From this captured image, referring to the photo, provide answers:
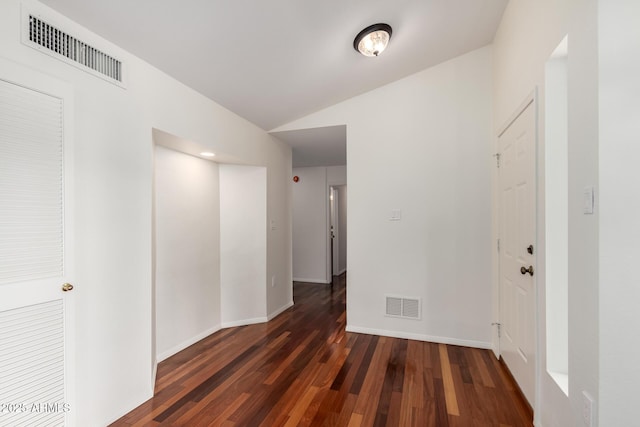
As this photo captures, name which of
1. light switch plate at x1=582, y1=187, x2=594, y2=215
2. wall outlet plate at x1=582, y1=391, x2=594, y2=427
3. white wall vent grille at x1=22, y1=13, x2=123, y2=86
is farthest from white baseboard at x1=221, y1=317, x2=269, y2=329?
light switch plate at x1=582, y1=187, x2=594, y2=215

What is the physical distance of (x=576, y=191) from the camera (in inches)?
52.9

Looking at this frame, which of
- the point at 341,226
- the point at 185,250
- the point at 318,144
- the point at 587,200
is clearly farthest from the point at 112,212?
the point at 341,226

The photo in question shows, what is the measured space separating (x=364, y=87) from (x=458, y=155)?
1269 millimetres

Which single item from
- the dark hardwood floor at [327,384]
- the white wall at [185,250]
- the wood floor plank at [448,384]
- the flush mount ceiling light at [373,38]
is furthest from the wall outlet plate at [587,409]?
the white wall at [185,250]

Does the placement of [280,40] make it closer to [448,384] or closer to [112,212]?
[112,212]

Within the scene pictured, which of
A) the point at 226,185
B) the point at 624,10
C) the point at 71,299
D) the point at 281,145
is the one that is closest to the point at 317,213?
the point at 281,145

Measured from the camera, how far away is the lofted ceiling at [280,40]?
1732mm

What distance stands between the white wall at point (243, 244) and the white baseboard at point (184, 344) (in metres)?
0.22

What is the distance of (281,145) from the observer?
421cm

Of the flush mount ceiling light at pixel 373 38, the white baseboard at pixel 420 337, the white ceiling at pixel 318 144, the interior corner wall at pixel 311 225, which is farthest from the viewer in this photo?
the interior corner wall at pixel 311 225

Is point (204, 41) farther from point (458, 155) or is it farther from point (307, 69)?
point (458, 155)

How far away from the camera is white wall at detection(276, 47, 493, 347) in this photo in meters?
2.98

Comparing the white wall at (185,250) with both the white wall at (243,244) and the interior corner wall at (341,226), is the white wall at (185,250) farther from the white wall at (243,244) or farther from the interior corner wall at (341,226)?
the interior corner wall at (341,226)

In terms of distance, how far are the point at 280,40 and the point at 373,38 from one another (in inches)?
28.7
